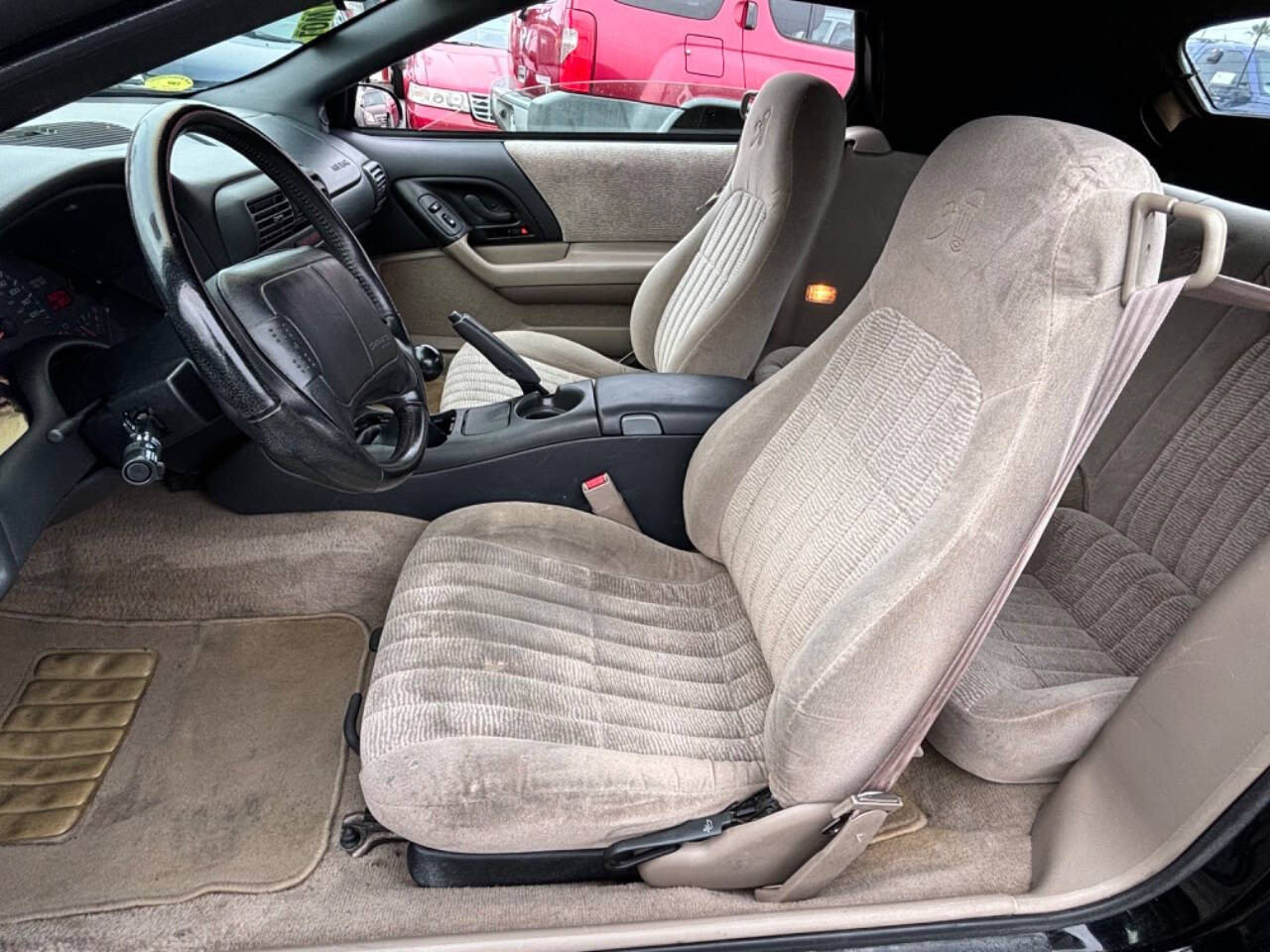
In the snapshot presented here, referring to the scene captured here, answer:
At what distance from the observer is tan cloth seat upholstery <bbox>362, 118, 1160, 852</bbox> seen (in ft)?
2.72

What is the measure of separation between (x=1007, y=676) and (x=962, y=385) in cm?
38

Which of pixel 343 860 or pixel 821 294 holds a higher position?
pixel 821 294

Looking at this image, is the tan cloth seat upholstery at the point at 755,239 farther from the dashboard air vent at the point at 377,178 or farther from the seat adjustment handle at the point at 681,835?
the seat adjustment handle at the point at 681,835

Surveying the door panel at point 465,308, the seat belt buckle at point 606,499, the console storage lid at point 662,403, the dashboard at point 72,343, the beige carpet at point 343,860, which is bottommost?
the door panel at point 465,308

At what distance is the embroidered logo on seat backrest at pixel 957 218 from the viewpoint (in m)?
0.95

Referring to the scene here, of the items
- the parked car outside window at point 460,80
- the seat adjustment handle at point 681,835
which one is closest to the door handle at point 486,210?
the parked car outside window at point 460,80

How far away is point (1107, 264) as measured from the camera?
30.4 inches

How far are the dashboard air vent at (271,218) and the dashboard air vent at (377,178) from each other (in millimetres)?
537

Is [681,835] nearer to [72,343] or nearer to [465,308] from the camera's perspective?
[72,343]

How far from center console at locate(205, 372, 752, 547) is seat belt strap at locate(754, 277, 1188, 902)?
24.8 inches

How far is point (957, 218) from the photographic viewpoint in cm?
97

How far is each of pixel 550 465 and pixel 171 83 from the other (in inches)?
52.4

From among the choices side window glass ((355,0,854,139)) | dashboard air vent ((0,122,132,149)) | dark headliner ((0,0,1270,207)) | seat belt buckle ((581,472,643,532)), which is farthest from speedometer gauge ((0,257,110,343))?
side window glass ((355,0,854,139))

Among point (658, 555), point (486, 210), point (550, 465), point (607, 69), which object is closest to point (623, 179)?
point (486, 210)
